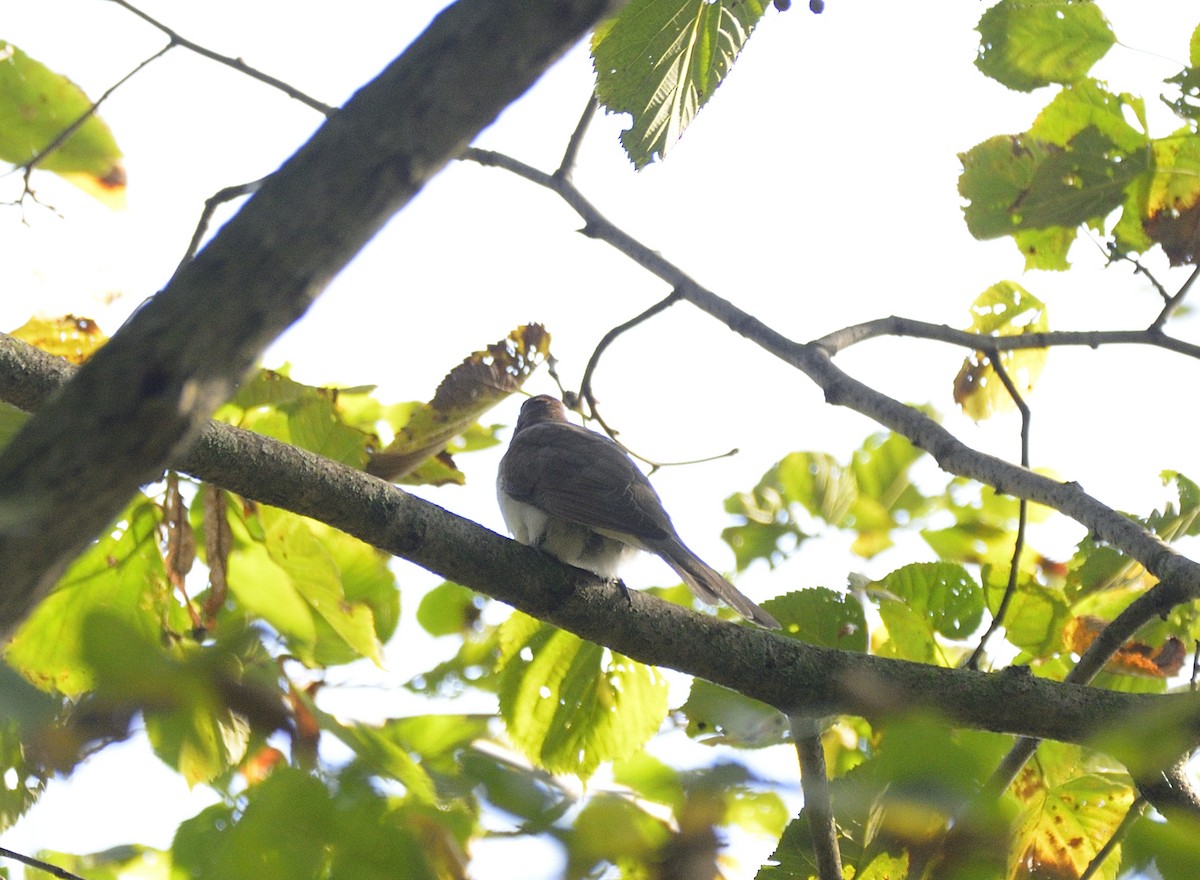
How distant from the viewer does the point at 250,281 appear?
3.48 ft

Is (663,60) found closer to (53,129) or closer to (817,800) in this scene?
(53,129)

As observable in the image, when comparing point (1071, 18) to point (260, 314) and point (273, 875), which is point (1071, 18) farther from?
point (273, 875)

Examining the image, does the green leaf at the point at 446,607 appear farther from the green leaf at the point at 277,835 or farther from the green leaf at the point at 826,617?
the green leaf at the point at 277,835

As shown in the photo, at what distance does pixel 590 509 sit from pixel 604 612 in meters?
1.39

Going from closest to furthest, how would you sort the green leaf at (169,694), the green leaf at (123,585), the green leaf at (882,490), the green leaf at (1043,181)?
the green leaf at (169,694), the green leaf at (123,585), the green leaf at (1043,181), the green leaf at (882,490)

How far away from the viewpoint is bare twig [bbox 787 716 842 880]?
0.84m

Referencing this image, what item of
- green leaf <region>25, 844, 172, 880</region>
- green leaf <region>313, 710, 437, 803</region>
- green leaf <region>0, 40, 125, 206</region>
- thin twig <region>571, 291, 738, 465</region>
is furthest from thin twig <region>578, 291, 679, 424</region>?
green leaf <region>313, 710, 437, 803</region>

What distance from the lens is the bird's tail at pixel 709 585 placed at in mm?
3510

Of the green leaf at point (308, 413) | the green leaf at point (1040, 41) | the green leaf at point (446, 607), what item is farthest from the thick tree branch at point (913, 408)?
the green leaf at point (446, 607)

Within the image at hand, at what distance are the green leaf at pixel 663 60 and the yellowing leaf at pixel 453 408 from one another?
3.40ft

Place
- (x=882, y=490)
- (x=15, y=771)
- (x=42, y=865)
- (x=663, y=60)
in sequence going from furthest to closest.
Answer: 1. (x=882, y=490)
2. (x=663, y=60)
3. (x=42, y=865)
4. (x=15, y=771)

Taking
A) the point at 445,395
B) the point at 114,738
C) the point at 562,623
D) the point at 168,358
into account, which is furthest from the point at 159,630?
the point at 114,738

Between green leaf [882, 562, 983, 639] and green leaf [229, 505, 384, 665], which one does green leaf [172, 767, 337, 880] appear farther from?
green leaf [882, 562, 983, 639]

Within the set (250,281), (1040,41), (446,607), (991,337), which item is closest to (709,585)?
(446,607)
